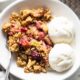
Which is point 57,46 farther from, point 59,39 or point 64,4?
point 64,4

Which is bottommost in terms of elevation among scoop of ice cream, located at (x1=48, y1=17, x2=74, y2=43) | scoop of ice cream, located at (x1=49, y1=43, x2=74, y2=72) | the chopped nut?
the chopped nut

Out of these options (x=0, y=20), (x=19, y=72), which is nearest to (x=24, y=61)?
(x=19, y=72)

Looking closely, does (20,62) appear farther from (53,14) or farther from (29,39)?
(53,14)

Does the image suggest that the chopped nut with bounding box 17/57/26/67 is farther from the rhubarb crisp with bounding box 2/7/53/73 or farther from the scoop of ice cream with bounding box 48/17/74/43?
the scoop of ice cream with bounding box 48/17/74/43

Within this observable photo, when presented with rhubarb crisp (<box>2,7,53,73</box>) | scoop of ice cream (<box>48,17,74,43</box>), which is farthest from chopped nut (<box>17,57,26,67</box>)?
scoop of ice cream (<box>48,17,74,43</box>)

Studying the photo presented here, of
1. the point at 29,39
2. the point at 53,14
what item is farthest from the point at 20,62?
the point at 53,14

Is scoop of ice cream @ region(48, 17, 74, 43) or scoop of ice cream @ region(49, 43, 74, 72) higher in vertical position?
scoop of ice cream @ region(48, 17, 74, 43)
